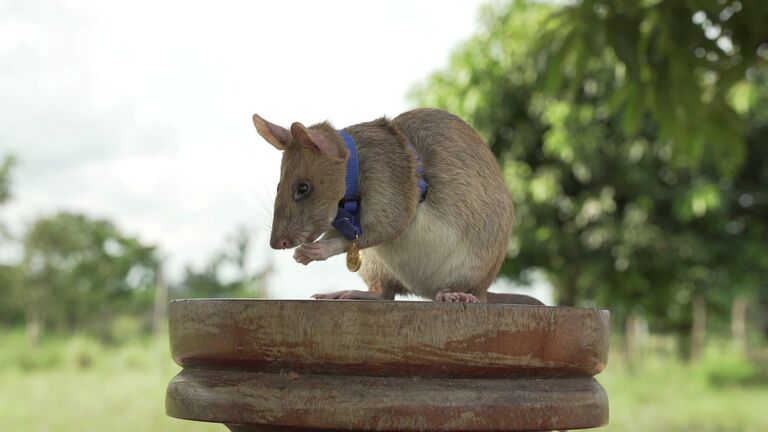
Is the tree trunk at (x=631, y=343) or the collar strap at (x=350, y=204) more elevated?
the collar strap at (x=350, y=204)

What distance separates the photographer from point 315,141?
1.76m

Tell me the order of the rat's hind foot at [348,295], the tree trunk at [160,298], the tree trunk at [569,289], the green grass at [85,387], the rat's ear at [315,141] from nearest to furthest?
the rat's ear at [315,141]
the rat's hind foot at [348,295]
the green grass at [85,387]
the tree trunk at [160,298]
the tree trunk at [569,289]

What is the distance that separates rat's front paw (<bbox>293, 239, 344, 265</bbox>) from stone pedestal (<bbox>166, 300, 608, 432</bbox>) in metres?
0.26

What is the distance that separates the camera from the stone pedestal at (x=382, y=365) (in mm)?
1486

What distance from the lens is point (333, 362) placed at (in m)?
1.50

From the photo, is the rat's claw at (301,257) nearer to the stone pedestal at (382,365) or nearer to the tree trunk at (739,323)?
the stone pedestal at (382,365)

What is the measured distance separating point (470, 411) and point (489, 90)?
35.4 feet

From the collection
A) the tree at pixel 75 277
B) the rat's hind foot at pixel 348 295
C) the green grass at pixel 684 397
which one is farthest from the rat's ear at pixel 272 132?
the tree at pixel 75 277

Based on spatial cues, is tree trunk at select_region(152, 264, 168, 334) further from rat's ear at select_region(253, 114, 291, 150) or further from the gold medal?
rat's ear at select_region(253, 114, 291, 150)

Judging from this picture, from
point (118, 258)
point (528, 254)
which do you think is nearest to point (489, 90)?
point (528, 254)

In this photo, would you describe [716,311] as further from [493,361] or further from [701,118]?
[493,361]

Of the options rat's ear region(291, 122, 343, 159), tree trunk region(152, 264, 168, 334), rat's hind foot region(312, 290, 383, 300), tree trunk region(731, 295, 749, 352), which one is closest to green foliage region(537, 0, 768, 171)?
rat's hind foot region(312, 290, 383, 300)

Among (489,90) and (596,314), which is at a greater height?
(489,90)

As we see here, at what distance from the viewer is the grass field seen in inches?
403
